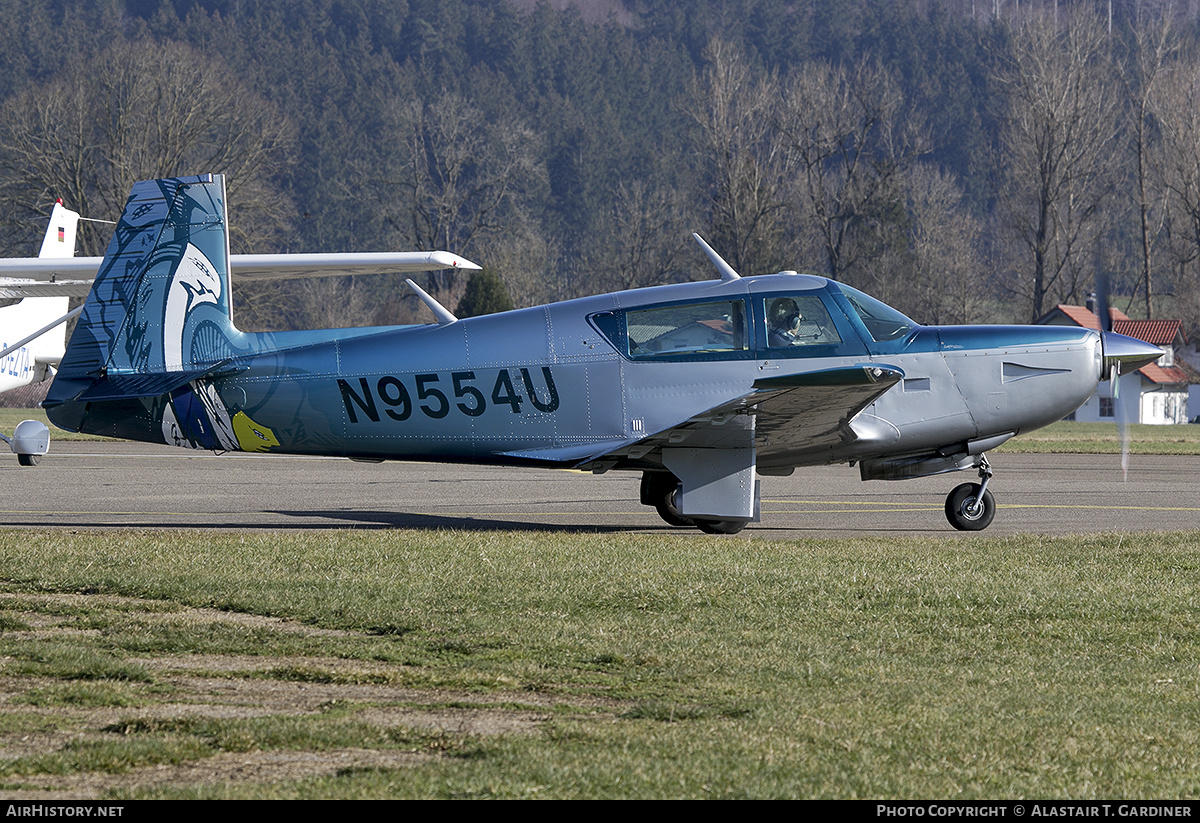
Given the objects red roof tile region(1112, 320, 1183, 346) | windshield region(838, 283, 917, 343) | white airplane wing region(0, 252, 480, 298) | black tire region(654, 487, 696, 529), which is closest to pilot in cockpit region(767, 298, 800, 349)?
windshield region(838, 283, 917, 343)

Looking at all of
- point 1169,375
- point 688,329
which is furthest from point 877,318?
point 1169,375

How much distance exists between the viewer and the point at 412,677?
6012 millimetres

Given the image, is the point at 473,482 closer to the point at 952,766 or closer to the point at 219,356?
the point at 219,356

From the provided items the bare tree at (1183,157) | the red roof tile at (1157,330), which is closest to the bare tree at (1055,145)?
the bare tree at (1183,157)

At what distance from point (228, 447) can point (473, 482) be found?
6.34 meters

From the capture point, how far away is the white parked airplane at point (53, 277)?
17453mm

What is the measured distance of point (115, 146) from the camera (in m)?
59.3

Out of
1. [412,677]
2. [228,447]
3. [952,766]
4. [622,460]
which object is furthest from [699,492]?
[952,766]

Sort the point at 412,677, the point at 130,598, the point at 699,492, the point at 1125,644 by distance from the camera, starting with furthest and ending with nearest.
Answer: the point at 699,492
the point at 130,598
the point at 1125,644
the point at 412,677

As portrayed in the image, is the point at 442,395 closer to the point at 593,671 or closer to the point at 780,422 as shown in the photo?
the point at 780,422

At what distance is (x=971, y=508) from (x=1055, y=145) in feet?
214

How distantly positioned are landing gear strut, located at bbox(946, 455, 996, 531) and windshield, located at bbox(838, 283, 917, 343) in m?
1.70

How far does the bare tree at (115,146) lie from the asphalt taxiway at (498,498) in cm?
3925

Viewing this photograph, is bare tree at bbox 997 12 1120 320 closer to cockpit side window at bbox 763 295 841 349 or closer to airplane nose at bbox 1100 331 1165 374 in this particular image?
airplane nose at bbox 1100 331 1165 374
